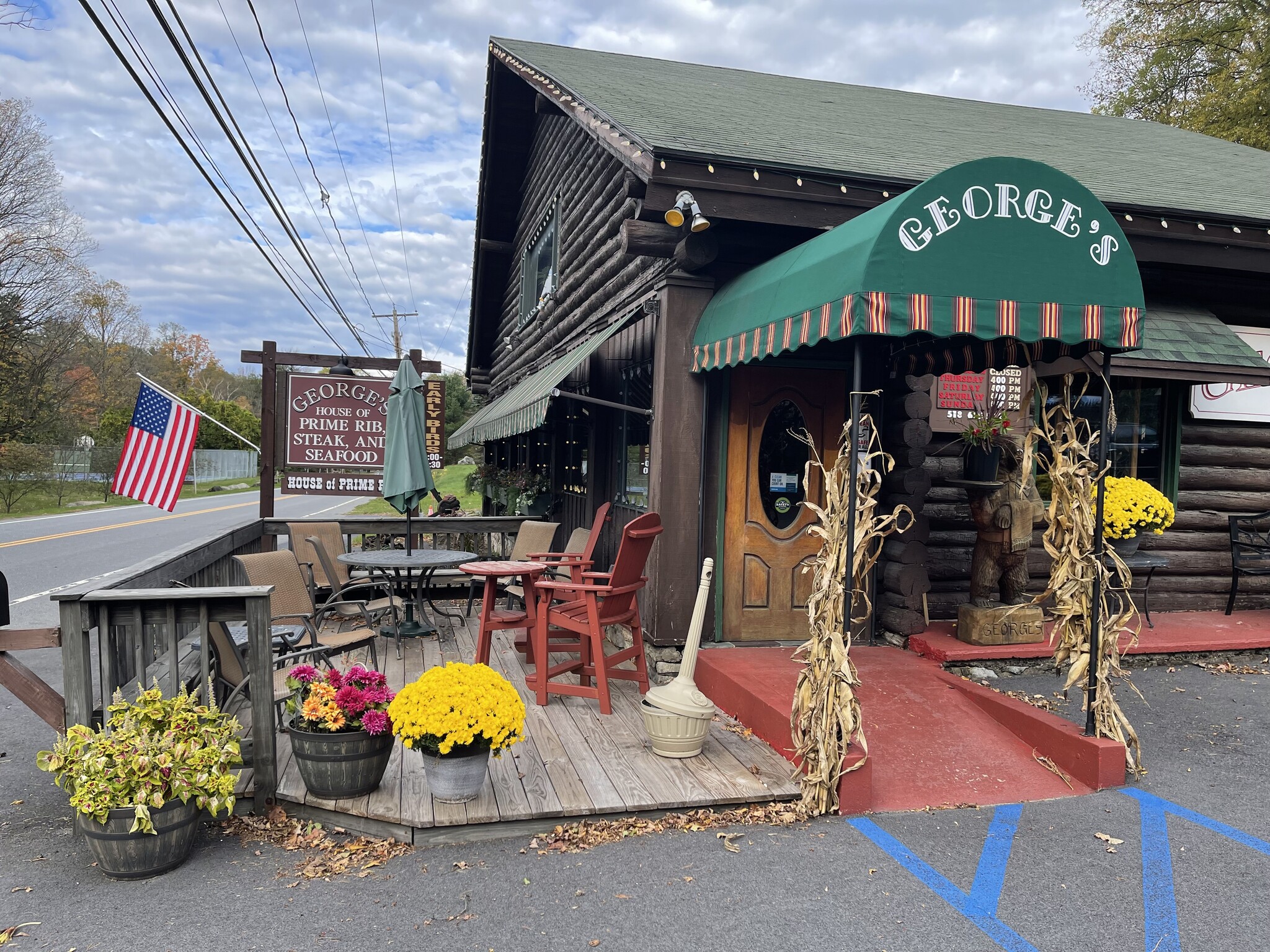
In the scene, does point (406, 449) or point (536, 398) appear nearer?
point (536, 398)

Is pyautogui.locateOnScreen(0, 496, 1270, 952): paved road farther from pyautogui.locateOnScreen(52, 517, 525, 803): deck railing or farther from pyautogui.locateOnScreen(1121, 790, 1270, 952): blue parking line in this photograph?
pyautogui.locateOnScreen(52, 517, 525, 803): deck railing

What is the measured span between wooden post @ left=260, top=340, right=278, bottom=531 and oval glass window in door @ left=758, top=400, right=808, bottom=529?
5305mm

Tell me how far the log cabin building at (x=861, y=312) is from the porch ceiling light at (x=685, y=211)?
0.02 meters

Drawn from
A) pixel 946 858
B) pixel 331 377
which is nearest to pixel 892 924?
pixel 946 858

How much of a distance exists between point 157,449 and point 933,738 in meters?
7.15

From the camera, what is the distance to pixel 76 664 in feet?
12.0

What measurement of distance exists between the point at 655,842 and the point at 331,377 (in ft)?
23.0

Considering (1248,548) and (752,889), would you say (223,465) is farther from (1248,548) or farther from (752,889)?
(752,889)

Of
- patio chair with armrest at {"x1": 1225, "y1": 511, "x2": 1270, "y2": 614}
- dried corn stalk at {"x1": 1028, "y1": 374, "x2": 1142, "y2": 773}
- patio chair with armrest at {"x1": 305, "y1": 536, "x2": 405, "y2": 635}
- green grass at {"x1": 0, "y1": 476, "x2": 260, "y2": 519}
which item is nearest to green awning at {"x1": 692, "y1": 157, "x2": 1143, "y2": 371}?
dried corn stalk at {"x1": 1028, "y1": 374, "x2": 1142, "y2": 773}

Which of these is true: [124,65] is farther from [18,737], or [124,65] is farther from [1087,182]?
[1087,182]

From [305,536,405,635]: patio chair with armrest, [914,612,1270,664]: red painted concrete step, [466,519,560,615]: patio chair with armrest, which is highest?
[466,519,560,615]: patio chair with armrest

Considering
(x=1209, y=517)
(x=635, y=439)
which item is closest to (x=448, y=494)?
(x=635, y=439)

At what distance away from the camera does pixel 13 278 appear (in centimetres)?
2270

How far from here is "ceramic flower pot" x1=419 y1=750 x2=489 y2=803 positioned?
3664 mm
